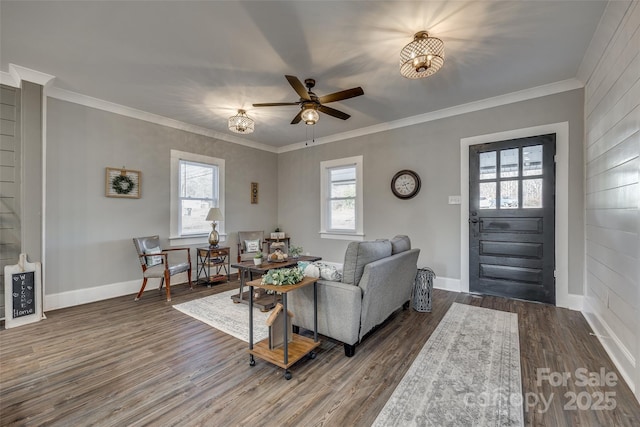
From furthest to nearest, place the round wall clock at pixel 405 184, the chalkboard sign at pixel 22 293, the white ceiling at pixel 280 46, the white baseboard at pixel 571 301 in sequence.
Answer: the round wall clock at pixel 405 184, the white baseboard at pixel 571 301, the chalkboard sign at pixel 22 293, the white ceiling at pixel 280 46

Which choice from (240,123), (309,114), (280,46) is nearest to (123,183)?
(240,123)

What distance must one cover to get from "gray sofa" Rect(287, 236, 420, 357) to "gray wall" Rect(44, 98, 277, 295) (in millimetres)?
2991

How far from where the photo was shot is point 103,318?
10.3 ft

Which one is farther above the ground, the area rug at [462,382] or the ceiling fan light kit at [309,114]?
the ceiling fan light kit at [309,114]

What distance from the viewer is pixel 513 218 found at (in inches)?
143

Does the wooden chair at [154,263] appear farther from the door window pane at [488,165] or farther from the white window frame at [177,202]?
the door window pane at [488,165]

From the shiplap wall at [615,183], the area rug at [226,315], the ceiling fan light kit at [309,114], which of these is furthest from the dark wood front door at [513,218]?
the area rug at [226,315]

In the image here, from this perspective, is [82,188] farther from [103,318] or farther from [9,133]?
[103,318]

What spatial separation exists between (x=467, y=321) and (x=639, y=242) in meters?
1.63

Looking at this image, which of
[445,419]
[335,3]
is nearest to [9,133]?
[335,3]

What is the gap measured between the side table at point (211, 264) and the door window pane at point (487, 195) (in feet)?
13.5

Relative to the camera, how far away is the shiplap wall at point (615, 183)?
1.89 metres

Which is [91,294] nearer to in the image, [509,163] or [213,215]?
Result: [213,215]

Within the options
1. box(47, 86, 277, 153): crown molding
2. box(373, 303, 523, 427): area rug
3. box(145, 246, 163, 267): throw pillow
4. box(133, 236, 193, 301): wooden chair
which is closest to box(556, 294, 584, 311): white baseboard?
box(373, 303, 523, 427): area rug
